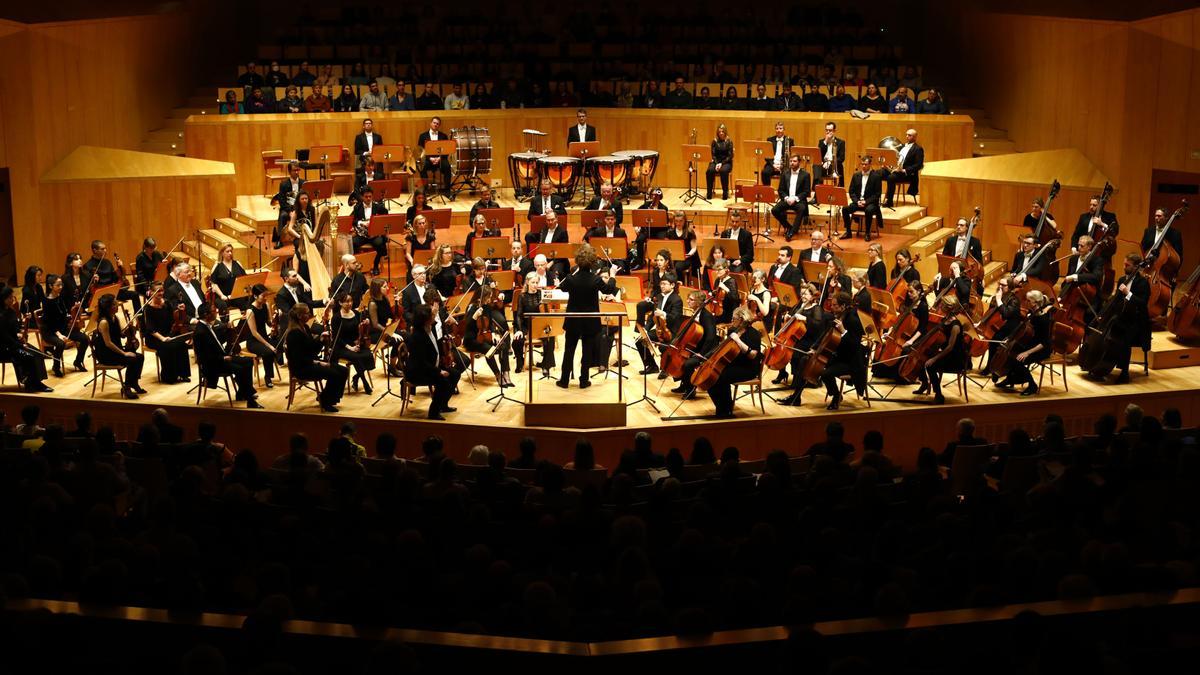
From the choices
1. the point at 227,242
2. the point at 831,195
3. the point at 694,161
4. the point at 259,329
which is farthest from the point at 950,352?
the point at 227,242

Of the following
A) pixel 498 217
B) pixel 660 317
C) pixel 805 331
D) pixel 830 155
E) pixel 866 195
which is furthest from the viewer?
pixel 830 155

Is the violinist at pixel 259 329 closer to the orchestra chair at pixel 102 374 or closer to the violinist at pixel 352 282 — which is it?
the violinist at pixel 352 282

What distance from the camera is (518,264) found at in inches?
507

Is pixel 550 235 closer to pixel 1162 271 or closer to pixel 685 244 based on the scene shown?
pixel 685 244

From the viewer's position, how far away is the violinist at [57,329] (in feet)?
39.5

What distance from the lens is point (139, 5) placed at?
18.3m

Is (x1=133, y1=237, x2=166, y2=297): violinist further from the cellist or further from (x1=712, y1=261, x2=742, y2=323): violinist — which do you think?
the cellist

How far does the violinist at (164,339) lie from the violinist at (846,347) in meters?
5.89

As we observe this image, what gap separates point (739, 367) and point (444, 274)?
11.0ft

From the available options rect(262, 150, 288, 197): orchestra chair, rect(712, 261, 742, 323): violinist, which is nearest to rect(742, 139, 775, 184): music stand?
rect(712, 261, 742, 323): violinist

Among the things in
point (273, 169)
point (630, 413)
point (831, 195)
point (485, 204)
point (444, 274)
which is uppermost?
point (273, 169)

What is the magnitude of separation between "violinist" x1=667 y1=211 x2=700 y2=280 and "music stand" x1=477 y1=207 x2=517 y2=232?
1.91 metres

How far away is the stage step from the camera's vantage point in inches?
628

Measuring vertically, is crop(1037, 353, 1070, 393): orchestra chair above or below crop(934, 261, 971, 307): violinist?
below
